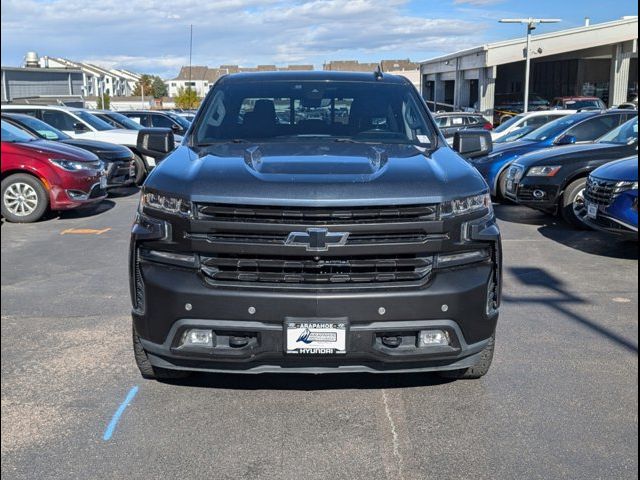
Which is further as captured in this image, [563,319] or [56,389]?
[563,319]

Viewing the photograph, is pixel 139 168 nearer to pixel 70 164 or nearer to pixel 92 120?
pixel 92 120

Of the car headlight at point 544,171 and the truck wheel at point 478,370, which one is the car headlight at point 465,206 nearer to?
the truck wheel at point 478,370

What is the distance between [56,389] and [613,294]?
481cm

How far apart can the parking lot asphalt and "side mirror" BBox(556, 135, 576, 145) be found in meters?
6.44

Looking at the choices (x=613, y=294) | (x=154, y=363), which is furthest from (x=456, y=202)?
(x=613, y=294)

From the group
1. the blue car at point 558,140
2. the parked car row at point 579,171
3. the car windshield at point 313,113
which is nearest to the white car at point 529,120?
the parked car row at point 579,171

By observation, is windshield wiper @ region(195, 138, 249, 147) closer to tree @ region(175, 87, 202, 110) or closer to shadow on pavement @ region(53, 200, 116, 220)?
shadow on pavement @ region(53, 200, 116, 220)

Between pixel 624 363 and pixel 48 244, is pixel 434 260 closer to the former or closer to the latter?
pixel 624 363

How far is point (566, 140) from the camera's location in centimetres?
1197

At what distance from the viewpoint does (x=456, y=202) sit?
3592 mm

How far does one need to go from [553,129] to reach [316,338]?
1098cm

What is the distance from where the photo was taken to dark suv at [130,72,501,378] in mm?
3416

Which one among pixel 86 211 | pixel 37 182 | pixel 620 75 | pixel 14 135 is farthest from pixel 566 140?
pixel 620 75

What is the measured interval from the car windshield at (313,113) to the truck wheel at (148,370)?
1.43 meters
